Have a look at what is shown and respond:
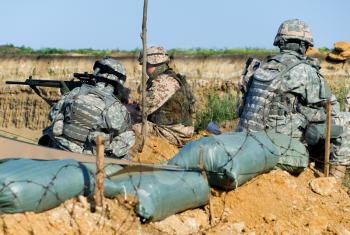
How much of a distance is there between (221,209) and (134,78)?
48.7 ft

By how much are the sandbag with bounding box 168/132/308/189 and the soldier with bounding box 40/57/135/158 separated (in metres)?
1.00

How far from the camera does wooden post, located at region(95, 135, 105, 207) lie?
8180 mm

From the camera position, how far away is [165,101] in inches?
516

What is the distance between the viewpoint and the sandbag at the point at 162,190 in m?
8.73

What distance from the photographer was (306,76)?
10.8 m

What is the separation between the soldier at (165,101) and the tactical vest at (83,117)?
2479 millimetres

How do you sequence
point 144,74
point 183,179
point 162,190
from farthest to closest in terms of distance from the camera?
point 144,74 < point 183,179 < point 162,190

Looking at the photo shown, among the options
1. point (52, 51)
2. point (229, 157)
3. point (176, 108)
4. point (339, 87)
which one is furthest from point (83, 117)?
point (52, 51)

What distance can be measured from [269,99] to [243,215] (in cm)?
162

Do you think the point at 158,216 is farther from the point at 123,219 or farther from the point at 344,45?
the point at 344,45

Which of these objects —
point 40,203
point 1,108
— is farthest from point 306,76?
point 1,108

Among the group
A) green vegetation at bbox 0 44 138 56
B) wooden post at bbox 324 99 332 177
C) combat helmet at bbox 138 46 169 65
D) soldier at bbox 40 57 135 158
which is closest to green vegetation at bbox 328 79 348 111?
green vegetation at bbox 0 44 138 56

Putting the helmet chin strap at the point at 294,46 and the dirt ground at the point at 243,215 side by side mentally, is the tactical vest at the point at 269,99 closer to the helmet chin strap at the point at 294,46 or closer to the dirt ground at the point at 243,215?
the helmet chin strap at the point at 294,46

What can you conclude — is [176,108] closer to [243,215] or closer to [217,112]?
[243,215]
